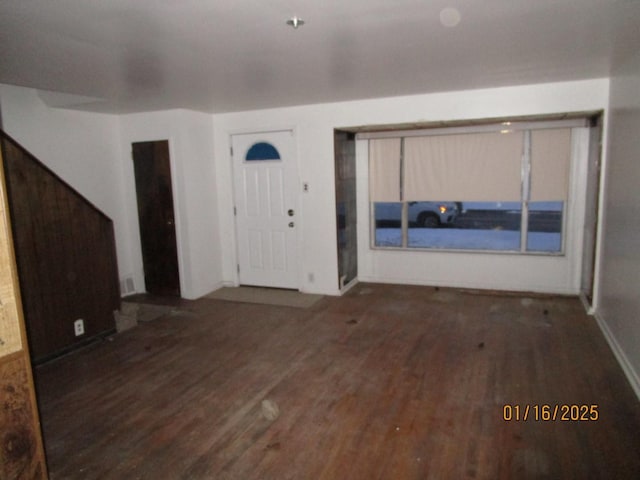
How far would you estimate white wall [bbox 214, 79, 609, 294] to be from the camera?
14.7 ft

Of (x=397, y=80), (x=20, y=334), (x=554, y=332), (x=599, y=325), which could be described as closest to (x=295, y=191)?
(x=397, y=80)

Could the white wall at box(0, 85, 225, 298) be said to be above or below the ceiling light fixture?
below

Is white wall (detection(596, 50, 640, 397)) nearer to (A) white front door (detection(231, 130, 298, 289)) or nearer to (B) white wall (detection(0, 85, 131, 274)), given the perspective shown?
(A) white front door (detection(231, 130, 298, 289))

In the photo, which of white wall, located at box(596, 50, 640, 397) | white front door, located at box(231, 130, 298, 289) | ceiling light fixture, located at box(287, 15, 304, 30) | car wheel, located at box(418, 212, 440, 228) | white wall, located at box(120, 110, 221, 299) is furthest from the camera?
car wheel, located at box(418, 212, 440, 228)

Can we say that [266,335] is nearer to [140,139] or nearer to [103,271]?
[103,271]

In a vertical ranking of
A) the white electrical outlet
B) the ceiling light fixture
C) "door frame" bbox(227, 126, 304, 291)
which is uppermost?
the ceiling light fixture

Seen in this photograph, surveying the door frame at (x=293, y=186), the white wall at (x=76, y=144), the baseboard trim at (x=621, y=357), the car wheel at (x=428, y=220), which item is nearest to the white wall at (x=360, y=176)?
the door frame at (x=293, y=186)

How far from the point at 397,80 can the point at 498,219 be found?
7.35 m

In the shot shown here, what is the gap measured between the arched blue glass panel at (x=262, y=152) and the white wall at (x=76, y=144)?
176 centimetres

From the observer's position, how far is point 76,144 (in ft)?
16.7

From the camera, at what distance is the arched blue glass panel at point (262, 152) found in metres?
5.50

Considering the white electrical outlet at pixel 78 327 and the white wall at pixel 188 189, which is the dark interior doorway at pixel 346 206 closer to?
the white wall at pixel 188 189

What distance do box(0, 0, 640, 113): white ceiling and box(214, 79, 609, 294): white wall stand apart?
28 centimetres

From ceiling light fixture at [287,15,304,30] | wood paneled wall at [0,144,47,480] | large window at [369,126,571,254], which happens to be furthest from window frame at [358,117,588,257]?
wood paneled wall at [0,144,47,480]
